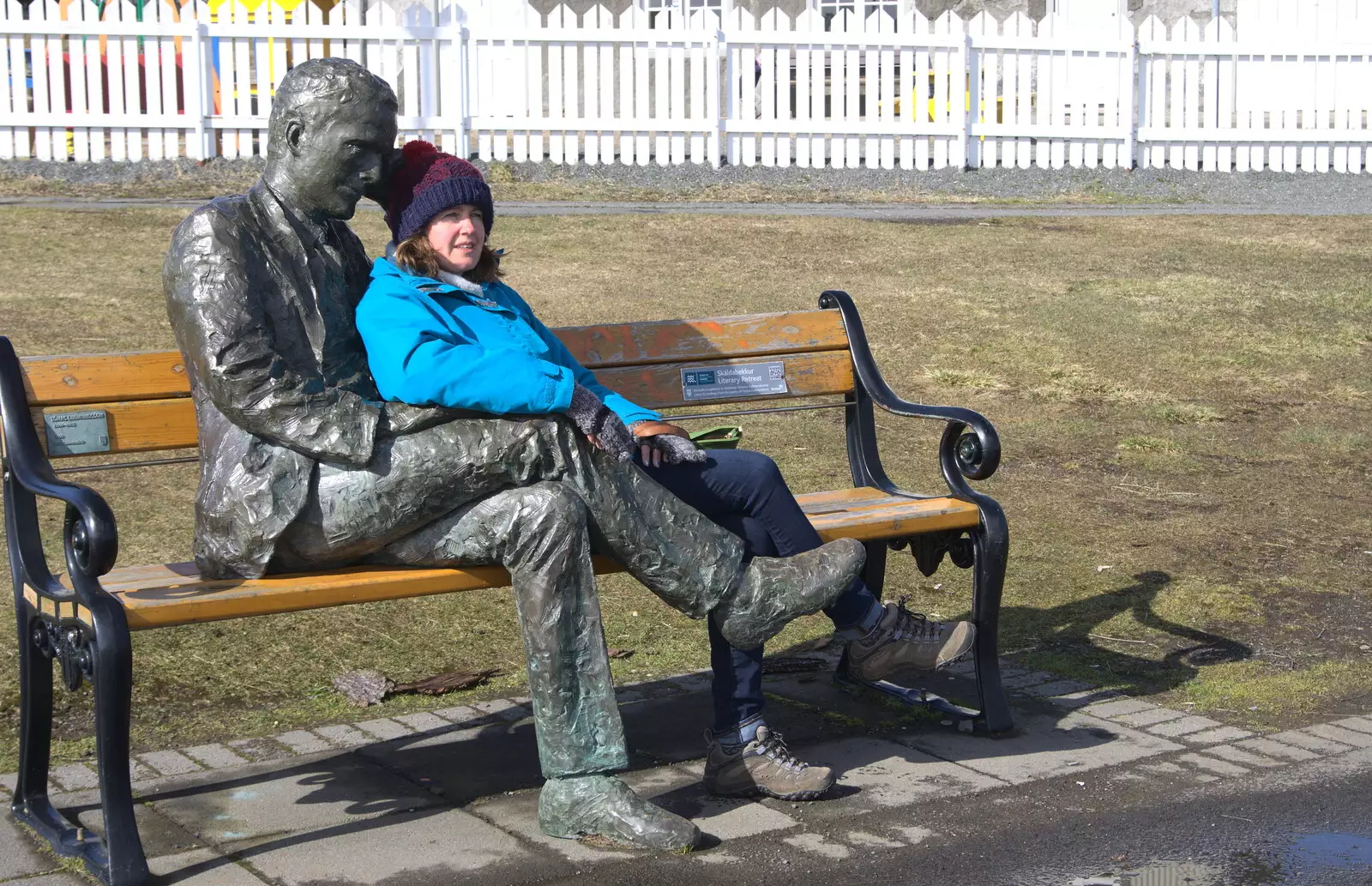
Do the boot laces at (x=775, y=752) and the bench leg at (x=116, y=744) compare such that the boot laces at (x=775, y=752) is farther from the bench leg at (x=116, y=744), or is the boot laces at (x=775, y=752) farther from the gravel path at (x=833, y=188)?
the gravel path at (x=833, y=188)

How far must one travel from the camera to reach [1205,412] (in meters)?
8.16

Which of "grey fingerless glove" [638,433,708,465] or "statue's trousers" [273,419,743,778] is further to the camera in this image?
"grey fingerless glove" [638,433,708,465]

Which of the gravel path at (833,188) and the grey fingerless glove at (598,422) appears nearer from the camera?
the grey fingerless glove at (598,422)

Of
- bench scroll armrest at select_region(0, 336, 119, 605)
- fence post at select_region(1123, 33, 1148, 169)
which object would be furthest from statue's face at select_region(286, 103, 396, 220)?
fence post at select_region(1123, 33, 1148, 169)

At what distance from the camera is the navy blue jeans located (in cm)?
390

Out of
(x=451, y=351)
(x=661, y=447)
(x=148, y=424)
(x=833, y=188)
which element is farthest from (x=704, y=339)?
(x=833, y=188)

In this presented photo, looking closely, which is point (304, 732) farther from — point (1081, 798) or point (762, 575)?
point (1081, 798)

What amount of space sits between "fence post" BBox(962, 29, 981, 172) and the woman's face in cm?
1240

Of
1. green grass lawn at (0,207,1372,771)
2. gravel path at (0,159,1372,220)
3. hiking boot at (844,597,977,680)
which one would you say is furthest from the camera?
gravel path at (0,159,1372,220)

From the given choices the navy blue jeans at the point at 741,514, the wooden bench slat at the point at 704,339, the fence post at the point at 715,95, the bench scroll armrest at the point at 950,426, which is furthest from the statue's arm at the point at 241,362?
the fence post at the point at 715,95

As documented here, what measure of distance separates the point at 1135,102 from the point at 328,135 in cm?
1356

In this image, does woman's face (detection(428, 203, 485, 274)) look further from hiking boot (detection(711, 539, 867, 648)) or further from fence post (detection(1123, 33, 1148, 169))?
fence post (detection(1123, 33, 1148, 169))

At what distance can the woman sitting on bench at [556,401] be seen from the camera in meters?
3.63

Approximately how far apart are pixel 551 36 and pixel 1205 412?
28.5ft
